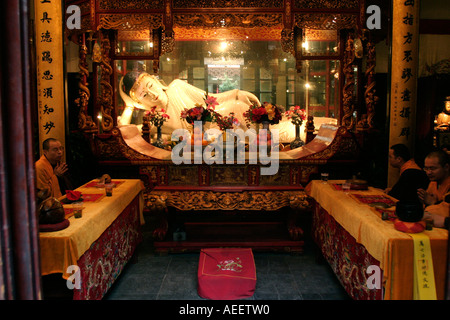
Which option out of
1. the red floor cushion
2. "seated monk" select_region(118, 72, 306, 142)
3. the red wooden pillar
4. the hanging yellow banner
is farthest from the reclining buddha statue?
the red wooden pillar

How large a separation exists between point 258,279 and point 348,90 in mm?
2597

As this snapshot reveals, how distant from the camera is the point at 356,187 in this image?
11.7ft

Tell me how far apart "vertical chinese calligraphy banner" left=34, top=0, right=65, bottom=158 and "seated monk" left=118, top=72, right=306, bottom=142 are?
1.52 meters

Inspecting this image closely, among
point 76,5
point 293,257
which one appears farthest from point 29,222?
point 76,5

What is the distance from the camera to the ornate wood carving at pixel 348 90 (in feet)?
15.0

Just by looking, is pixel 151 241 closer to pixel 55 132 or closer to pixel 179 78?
pixel 55 132

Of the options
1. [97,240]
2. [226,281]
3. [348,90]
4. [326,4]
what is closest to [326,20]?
[326,4]

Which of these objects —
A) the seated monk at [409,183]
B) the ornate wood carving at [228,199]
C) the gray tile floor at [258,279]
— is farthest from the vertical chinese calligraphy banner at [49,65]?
the seated monk at [409,183]

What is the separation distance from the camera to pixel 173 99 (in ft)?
20.8

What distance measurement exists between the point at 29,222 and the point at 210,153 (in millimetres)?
3099

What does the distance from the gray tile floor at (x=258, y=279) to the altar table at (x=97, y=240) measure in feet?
0.72

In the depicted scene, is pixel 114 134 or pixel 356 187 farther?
pixel 114 134

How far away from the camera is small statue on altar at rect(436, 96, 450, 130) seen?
18.8ft

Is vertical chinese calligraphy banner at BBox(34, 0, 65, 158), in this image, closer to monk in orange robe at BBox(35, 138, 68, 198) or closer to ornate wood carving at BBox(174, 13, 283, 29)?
A: monk in orange robe at BBox(35, 138, 68, 198)
